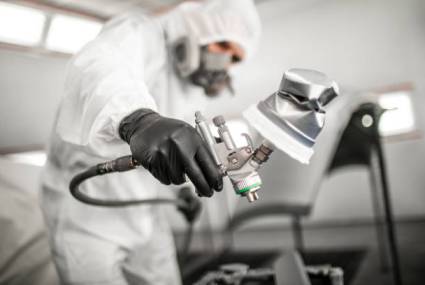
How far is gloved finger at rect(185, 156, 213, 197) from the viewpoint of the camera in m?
0.40

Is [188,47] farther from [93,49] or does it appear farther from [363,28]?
[363,28]

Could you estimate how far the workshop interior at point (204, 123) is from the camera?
40 cm

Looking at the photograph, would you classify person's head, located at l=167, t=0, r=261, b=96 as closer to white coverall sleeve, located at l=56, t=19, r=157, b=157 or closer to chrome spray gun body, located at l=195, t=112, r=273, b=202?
white coverall sleeve, located at l=56, t=19, r=157, b=157

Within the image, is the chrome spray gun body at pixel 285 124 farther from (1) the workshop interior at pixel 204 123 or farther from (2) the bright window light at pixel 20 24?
(2) the bright window light at pixel 20 24

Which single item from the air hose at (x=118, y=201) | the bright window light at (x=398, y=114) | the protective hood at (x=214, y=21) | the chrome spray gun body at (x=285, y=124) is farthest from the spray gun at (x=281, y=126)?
the bright window light at (x=398, y=114)

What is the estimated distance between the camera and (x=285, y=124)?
0.36 metres

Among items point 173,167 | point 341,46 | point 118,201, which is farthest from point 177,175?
point 341,46

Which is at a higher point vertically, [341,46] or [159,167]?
[341,46]

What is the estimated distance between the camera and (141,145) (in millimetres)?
400

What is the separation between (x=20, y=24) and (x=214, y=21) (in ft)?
1.50

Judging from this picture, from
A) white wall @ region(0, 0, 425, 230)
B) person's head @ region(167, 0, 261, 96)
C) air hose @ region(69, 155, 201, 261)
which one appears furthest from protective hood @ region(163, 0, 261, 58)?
air hose @ region(69, 155, 201, 261)

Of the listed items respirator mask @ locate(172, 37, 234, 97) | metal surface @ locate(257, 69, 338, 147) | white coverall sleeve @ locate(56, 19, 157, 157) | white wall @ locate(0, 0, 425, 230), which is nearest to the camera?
metal surface @ locate(257, 69, 338, 147)

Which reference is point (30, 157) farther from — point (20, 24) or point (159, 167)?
point (159, 167)

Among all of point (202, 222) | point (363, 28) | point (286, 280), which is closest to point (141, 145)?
point (286, 280)
